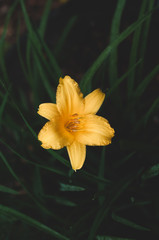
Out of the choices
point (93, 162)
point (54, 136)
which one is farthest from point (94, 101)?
point (93, 162)

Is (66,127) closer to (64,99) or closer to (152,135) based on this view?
(64,99)

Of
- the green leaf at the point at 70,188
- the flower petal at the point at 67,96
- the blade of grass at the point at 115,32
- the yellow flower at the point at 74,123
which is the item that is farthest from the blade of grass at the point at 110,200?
the blade of grass at the point at 115,32

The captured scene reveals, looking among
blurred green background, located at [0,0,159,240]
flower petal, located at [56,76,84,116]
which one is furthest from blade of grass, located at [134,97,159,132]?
flower petal, located at [56,76,84,116]

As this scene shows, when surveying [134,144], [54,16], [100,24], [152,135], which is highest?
[54,16]

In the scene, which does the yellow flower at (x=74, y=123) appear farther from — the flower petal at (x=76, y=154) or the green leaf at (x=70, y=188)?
the green leaf at (x=70, y=188)

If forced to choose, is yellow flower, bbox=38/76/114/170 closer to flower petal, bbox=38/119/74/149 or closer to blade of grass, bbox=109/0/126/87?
flower petal, bbox=38/119/74/149

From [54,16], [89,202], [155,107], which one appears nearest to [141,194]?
[89,202]
